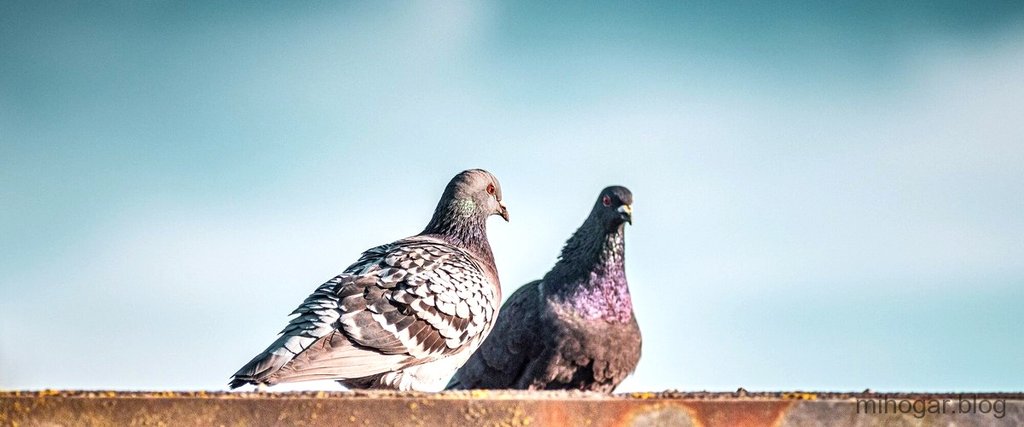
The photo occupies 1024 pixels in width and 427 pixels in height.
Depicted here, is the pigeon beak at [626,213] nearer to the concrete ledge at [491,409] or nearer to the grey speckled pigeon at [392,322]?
the grey speckled pigeon at [392,322]

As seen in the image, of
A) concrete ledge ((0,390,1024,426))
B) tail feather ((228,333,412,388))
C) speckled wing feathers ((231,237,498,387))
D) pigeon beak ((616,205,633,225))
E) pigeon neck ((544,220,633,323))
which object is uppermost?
pigeon beak ((616,205,633,225))

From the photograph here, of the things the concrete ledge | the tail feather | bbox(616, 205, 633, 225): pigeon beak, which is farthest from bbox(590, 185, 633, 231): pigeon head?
the concrete ledge

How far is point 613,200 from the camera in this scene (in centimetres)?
900

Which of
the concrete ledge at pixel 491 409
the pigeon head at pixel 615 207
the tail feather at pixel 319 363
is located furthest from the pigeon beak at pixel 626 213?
the concrete ledge at pixel 491 409

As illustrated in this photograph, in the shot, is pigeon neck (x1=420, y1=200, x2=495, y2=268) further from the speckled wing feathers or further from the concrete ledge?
the concrete ledge

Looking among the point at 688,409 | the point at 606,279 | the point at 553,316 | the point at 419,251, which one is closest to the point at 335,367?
the point at 419,251

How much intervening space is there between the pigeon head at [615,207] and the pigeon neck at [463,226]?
112cm

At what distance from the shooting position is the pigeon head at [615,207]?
8820 mm

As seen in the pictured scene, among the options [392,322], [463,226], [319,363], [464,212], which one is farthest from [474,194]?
[319,363]

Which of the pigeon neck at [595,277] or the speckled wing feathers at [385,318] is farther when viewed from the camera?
the pigeon neck at [595,277]

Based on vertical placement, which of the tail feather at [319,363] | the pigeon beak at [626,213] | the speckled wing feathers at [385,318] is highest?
the pigeon beak at [626,213]

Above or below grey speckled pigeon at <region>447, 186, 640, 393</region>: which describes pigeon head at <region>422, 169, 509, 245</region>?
above

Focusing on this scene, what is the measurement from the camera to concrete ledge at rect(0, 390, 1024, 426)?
3.27 metres

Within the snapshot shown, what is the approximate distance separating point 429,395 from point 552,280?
→ 18.5ft
